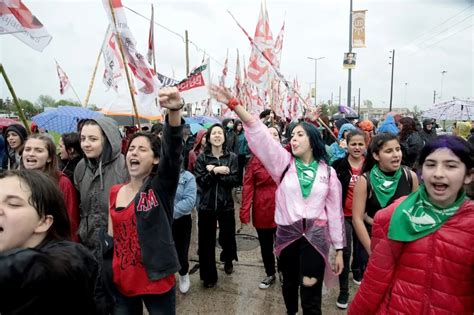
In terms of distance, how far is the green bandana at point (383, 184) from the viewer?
8.79 ft

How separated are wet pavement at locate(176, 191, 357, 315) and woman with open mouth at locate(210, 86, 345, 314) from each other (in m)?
0.79

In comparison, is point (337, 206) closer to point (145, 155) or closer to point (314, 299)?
point (314, 299)

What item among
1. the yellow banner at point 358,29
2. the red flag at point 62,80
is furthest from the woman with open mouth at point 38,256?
the yellow banner at point 358,29

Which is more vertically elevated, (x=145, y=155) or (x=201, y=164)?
(x=145, y=155)

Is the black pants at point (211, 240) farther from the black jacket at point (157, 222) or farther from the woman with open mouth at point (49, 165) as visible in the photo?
the black jacket at point (157, 222)

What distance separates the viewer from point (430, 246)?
1.50 m

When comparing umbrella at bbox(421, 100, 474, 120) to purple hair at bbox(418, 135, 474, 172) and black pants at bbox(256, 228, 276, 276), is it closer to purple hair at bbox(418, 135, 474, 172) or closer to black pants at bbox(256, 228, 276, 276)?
black pants at bbox(256, 228, 276, 276)

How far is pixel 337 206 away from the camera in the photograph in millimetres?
2670

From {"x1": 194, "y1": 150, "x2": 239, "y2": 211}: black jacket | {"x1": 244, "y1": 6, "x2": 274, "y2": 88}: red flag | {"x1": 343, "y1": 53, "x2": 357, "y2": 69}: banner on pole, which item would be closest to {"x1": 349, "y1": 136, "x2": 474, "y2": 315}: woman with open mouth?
{"x1": 194, "y1": 150, "x2": 239, "y2": 211}: black jacket

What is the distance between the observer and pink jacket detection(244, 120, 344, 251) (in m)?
2.59

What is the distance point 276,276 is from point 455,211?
287 cm

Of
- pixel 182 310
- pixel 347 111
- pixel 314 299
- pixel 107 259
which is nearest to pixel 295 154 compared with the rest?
Answer: pixel 314 299

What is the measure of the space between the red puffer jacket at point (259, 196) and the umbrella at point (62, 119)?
381 centimetres

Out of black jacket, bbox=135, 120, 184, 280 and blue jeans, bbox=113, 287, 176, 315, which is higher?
black jacket, bbox=135, 120, 184, 280
